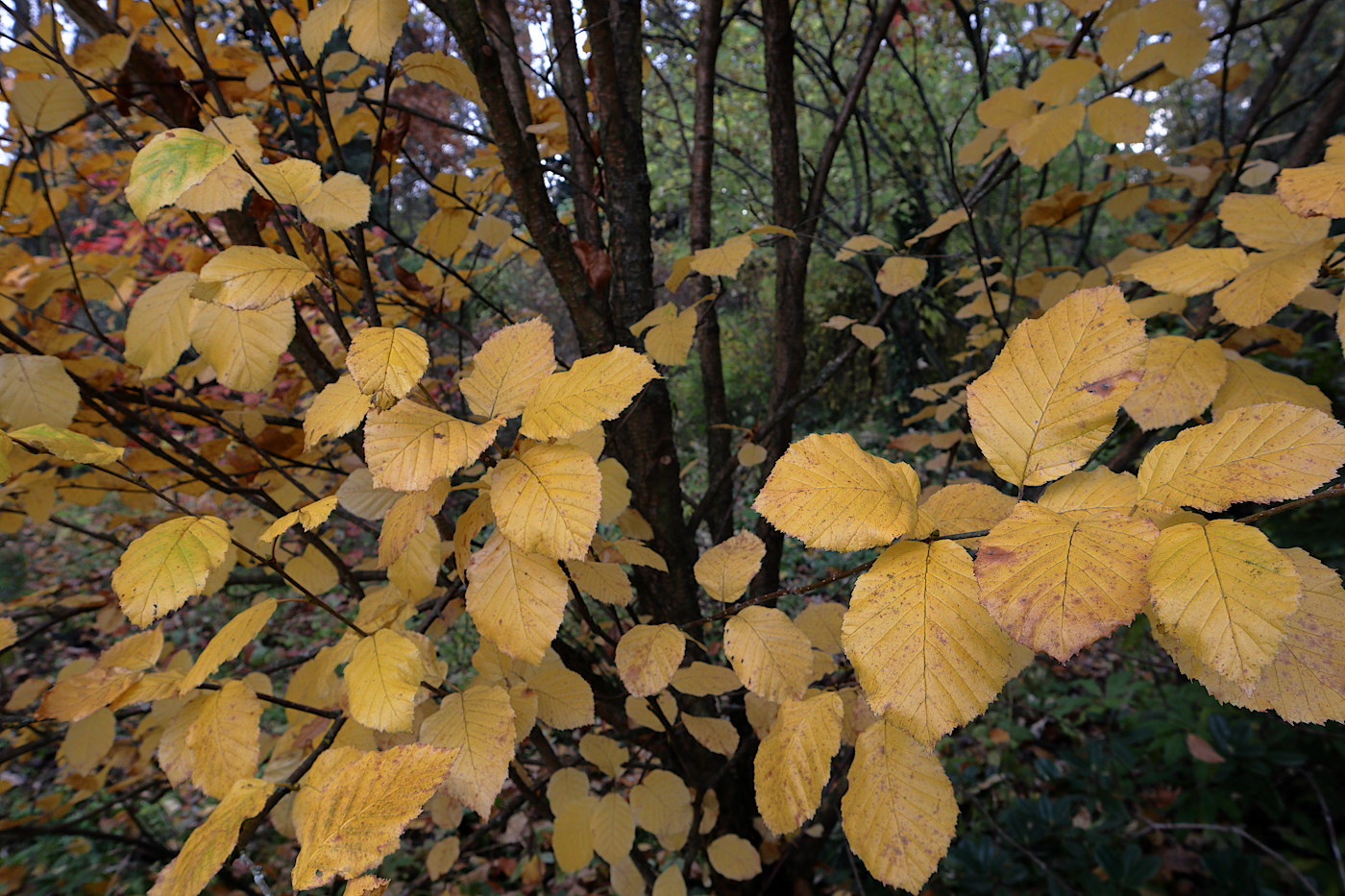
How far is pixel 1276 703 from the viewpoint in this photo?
480 millimetres

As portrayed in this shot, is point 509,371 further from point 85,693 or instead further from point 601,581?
point 85,693

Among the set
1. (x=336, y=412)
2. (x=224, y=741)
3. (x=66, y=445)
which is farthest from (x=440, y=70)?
(x=224, y=741)

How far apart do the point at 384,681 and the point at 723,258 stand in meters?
0.86

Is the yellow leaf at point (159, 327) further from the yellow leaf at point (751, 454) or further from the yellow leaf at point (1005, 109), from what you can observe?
the yellow leaf at point (1005, 109)

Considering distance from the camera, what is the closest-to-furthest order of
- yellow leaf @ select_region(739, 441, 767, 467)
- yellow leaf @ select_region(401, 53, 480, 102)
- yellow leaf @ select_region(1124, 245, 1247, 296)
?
yellow leaf @ select_region(1124, 245, 1247, 296) → yellow leaf @ select_region(401, 53, 480, 102) → yellow leaf @ select_region(739, 441, 767, 467)

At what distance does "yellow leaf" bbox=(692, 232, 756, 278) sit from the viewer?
3.65 ft

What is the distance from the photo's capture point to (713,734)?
1.21m

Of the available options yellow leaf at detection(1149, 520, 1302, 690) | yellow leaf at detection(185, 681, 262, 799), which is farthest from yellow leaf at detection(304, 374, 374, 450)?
yellow leaf at detection(1149, 520, 1302, 690)

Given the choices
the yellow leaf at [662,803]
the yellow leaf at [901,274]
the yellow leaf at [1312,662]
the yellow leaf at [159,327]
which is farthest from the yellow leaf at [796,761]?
the yellow leaf at [159,327]

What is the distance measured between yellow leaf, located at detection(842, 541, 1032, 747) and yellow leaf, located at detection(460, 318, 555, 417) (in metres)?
0.41

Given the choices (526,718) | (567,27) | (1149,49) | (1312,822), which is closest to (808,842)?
(526,718)

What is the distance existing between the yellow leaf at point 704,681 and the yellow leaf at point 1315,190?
89 cm

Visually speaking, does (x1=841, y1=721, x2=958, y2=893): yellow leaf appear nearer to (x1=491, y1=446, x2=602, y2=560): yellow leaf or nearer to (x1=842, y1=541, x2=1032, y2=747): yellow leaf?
(x1=842, y1=541, x2=1032, y2=747): yellow leaf

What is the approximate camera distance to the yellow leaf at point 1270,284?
2.54ft
